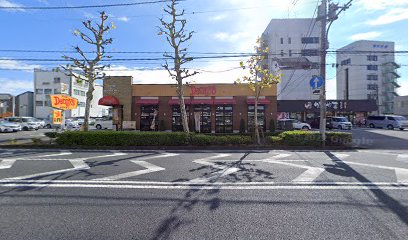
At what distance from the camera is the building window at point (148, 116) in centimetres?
2186

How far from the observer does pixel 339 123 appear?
28.7 m

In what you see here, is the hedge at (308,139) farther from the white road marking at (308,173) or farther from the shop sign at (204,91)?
the shop sign at (204,91)

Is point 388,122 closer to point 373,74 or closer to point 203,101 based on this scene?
point 203,101

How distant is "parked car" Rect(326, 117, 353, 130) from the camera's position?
28139mm

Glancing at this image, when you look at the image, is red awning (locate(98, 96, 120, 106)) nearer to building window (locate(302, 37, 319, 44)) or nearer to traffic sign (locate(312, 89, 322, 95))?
traffic sign (locate(312, 89, 322, 95))

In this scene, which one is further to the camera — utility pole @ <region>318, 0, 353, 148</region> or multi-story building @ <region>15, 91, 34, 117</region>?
multi-story building @ <region>15, 91, 34, 117</region>

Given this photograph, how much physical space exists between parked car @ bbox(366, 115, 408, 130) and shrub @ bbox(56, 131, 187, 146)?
2880 cm

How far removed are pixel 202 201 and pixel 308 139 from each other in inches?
386

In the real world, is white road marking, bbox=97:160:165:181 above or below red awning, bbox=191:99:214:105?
below

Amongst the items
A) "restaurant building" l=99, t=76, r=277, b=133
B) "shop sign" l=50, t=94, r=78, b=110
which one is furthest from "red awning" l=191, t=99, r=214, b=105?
"shop sign" l=50, t=94, r=78, b=110

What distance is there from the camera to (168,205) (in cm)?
427

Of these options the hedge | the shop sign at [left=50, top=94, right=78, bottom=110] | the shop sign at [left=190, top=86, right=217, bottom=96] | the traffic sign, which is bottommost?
the hedge

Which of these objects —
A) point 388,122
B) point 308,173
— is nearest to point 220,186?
point 308,173

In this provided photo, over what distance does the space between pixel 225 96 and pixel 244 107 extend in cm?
193
